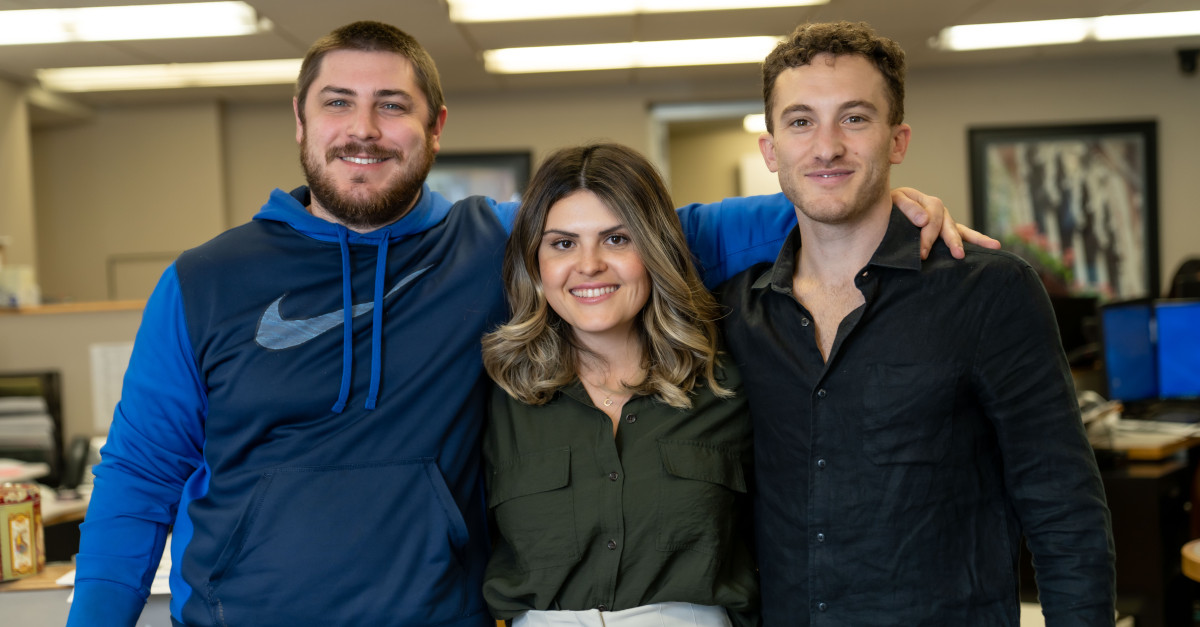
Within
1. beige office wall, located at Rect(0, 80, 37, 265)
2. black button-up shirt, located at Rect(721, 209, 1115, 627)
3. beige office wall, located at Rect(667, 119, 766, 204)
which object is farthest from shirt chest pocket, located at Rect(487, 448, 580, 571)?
beige office wall, located at Rect(667, 119, 766, 204)

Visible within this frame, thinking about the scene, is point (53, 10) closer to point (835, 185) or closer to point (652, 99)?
point (652, 99)

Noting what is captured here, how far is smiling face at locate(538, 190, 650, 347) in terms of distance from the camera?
5.74 feet

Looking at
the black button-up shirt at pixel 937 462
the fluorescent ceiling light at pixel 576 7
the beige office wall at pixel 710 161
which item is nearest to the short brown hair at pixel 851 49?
the black button-up shirt at pixel 937 462

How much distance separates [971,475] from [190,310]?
138cm

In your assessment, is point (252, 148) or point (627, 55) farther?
point (252, 148)

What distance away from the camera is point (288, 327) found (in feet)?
5.52

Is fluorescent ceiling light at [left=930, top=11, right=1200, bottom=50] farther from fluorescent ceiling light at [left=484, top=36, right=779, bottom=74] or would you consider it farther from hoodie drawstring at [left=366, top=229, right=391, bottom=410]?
hoodie drawstring at [left=366, top=229, right=391, bottom=410]

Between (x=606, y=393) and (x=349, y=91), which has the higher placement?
(x=349, y=91)

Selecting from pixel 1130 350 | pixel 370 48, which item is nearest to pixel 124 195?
pixel 370 48

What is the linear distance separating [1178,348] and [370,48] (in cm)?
387

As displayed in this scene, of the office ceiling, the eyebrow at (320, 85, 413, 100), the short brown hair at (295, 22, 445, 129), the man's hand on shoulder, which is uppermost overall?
the office ceiling

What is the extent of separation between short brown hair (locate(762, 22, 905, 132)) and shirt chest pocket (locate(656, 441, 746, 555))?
673 millimetres

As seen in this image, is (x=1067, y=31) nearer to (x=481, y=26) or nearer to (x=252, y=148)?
(x=481, y=26)

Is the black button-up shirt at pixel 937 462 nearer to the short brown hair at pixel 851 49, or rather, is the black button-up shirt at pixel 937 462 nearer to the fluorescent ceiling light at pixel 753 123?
the short brown hair at pixel 851 49
